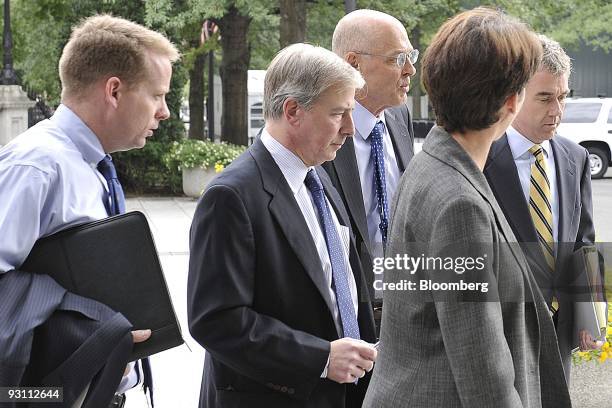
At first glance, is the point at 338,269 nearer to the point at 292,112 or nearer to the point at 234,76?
the point at 292,112

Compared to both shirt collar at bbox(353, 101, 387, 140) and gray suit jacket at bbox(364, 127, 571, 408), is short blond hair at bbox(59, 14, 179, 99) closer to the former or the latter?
gray suit jacket at bbox(364, 127, 571, 408)

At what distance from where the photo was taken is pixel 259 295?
10.5ft

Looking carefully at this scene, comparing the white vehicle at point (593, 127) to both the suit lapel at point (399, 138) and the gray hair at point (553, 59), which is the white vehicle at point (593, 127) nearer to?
the suit lapel at point (399, 138)

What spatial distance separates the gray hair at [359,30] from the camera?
4504 millimetres

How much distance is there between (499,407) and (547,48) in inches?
75.5

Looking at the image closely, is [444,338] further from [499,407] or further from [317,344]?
[317,344]

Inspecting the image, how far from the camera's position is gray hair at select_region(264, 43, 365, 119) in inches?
130

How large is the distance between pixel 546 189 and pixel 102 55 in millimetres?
1825

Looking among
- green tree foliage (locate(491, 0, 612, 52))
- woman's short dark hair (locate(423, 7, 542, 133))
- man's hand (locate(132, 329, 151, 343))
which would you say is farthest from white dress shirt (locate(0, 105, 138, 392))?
green tree foliage (locate(491, 0, 612, 52))

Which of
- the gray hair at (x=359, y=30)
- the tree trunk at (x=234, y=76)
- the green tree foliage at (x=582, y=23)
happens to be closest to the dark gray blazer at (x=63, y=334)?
the gray hair at (x=359, y=30)

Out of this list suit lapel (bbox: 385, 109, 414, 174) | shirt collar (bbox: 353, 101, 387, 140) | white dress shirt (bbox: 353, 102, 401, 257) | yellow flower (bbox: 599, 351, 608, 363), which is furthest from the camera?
yellow flower (bbox: 599, 351, 608, 363)

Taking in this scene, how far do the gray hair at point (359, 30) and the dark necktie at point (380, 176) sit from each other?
368 mm

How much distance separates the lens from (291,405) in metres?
3.22
